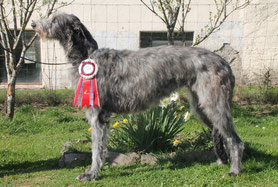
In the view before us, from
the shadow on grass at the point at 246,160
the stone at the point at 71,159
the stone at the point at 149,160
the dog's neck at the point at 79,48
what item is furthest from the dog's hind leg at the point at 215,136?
the stone at the point at 71,159

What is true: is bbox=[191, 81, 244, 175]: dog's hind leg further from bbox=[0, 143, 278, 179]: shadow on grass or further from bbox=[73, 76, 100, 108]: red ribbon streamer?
bbox=[73, 76, 100, 108]: red ribbon streamer

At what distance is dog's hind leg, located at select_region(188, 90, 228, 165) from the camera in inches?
158

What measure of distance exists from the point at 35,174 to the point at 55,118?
3039 mm

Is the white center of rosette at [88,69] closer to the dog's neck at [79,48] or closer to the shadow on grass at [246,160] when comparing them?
the dog's neck at [79,48]

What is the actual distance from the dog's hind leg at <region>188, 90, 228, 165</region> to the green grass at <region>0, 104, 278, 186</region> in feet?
0.51

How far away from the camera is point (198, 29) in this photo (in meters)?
10.8

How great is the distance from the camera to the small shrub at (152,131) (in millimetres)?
4543

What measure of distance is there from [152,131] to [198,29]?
725cm

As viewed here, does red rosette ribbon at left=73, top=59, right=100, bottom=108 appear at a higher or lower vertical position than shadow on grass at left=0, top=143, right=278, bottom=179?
higher

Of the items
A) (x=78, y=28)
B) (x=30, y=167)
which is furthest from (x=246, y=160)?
(x=30, y=167)

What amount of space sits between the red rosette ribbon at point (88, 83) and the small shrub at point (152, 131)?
109 centimetres

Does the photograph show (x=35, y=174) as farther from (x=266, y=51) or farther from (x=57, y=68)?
(x=266, y=51)

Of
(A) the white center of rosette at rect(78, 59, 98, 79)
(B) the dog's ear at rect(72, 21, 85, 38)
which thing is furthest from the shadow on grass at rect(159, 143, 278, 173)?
(B) the dog's ear at rect(72, 21, 85, 38)

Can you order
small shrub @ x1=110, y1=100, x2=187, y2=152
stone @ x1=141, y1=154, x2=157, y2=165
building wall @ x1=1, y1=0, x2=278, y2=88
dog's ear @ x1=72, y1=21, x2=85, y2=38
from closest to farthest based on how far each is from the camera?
dog's ear @ x1=72, y1=21, x2=85, y2=38 < stone @ x1=141, y1=154, x2=157, y2=165 < small shrub @ x1=110, y1=100, x2=187, y2=152 < building wall @ x1=1, y1=0, x2=278, y2=88
